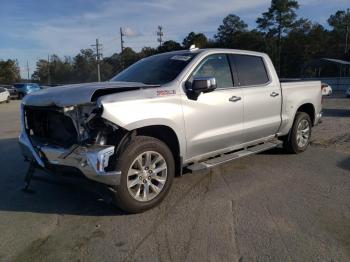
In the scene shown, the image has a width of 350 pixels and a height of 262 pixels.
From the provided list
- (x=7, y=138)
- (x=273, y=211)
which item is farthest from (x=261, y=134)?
(x=7, y=138)

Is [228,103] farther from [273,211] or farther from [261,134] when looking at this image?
[273,211]

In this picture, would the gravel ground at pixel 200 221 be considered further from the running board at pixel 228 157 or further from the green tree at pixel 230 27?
the green tree at pixel 230 27

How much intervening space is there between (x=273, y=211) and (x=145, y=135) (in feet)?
5.83

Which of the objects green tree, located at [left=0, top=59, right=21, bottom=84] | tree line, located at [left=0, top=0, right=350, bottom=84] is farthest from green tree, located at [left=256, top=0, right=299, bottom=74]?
green tree, located at [left=0, top=59, right=21, bottom=84]

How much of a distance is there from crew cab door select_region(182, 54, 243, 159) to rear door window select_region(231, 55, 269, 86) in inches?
9.0

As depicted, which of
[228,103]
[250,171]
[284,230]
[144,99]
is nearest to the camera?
[284,230]

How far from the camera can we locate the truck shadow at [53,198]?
15.3ft

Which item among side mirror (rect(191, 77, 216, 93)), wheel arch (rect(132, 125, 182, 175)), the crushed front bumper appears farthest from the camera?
side mirror (rect(191, 77, 216, 93))

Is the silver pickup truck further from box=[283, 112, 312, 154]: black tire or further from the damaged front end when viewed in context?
box=[283, 112, 312, 154]: black tire

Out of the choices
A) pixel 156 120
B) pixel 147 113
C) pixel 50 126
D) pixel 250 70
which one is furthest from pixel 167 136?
pixel 250 70

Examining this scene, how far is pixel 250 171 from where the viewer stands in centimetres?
630

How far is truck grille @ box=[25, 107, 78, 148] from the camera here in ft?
15.1

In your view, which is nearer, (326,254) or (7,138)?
(326,254)

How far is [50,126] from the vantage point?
16.2ft
